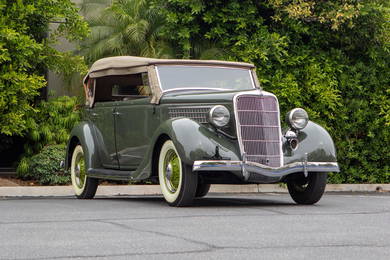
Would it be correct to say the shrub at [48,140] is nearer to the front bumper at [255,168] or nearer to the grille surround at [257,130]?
the grille surround at [257,130]

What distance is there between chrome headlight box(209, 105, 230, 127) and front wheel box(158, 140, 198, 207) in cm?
58

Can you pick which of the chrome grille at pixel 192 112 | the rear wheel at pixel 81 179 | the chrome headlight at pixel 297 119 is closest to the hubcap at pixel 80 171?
the rear wheel at pixel 81 179

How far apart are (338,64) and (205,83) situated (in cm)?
536

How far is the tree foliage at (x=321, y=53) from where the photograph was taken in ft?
53.0

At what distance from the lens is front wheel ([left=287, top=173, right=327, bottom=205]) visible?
1122 cm

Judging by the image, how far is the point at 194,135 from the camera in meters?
10.4

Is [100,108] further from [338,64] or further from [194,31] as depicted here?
[338,64]

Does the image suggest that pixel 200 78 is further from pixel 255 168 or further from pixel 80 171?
pixel 80 171

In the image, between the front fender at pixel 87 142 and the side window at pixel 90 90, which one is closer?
the front fender at pixel 87 142

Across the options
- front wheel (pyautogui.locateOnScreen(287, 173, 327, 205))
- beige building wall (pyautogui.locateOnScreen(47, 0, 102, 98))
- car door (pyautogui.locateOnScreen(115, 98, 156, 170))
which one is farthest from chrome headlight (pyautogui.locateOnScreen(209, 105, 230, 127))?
beige building wall (pyautogui.locateOnScreen(47, 0, 102, 98))

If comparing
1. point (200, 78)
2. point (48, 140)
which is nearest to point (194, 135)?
point (200, 78)

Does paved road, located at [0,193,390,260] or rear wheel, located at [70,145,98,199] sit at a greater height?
rear wheel, located at [70,145,98,199]

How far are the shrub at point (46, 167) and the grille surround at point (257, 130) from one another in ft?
17.7

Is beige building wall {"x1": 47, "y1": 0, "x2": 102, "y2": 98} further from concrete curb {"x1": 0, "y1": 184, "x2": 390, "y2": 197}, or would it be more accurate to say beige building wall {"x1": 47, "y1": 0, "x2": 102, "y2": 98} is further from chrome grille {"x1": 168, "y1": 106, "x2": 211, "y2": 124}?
chrome grille {"x1": 168, "y1": 106, "x2": 211, "y2": 124}
